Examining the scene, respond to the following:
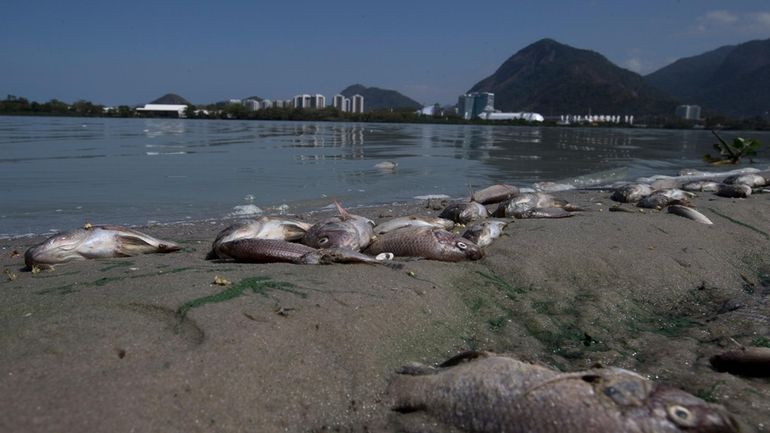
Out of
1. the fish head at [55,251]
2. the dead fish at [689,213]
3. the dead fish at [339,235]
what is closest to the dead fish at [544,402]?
the dead fish at [339,235]

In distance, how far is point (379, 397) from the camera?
3.07 metres

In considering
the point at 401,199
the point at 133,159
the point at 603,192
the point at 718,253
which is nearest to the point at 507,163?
the point at 603,192

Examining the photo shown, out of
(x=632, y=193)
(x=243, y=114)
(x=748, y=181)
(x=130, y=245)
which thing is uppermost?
(x=243, y=114)

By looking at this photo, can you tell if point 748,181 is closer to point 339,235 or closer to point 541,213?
point 541,213

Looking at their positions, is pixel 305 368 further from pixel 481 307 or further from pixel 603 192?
pixel 603 192

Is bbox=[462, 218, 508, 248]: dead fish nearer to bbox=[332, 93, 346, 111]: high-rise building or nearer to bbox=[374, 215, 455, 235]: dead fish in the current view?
bbox=[374, 215, 455, 235]: dead fish

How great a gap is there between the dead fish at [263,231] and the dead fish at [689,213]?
5.18 meters

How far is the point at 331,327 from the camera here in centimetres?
350

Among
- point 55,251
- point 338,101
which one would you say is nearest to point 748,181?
point 55,251

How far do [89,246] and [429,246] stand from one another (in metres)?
3.24

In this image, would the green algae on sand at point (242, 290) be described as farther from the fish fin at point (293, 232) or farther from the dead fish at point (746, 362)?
the dead fish at point (746, 362)

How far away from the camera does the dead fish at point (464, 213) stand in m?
7.44

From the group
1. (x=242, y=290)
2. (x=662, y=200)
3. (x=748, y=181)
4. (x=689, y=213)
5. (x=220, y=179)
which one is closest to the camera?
(x=242, y=290)

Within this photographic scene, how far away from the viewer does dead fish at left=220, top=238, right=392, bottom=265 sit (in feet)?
15.8
